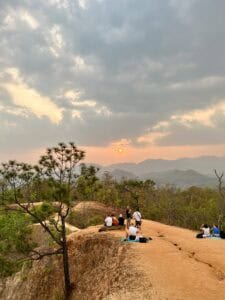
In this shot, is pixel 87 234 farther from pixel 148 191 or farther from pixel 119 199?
pixel 148 191

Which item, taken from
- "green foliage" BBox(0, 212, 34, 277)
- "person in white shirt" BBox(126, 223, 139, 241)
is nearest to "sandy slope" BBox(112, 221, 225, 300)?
"person in white shirt" BBox(126, 223, 139, 241)

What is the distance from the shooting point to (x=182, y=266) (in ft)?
86.2

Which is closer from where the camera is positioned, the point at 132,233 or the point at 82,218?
the point at 132,233

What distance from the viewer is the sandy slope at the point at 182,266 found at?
22938 millimetres

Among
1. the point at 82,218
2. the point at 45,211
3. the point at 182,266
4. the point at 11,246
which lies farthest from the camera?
the point at 82,218

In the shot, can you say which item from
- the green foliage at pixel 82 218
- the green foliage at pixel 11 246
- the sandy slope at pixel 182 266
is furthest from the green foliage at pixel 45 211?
the green foliage at pixel 82 218

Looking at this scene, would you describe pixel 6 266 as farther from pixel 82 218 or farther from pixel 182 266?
pixel 82 218

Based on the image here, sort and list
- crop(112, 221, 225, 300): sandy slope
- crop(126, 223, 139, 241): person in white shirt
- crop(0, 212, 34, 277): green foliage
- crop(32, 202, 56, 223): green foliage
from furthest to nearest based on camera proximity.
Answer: crop(126, 223, 139, 241): person in white shirt → crop(32, 202, 56, 223): green foliage → crop(0, 212, 34, 277): green foliage → crop(112, 221, 225, 300): sandy slope

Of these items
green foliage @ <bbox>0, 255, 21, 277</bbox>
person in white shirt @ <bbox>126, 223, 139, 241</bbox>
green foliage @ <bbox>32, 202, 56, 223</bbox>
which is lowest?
green foliage @ <bbox>0, 255, 21, 277</bbox>

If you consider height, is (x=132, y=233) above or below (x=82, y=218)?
above

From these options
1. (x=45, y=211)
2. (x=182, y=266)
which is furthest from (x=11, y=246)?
(x=182, y=266)

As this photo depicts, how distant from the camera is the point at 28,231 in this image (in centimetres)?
3203

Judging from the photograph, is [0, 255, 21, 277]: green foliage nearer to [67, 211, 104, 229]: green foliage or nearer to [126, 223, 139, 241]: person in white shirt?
[126, 223, 139, 241]: person in white shirt

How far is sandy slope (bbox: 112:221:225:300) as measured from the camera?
75.3ft
